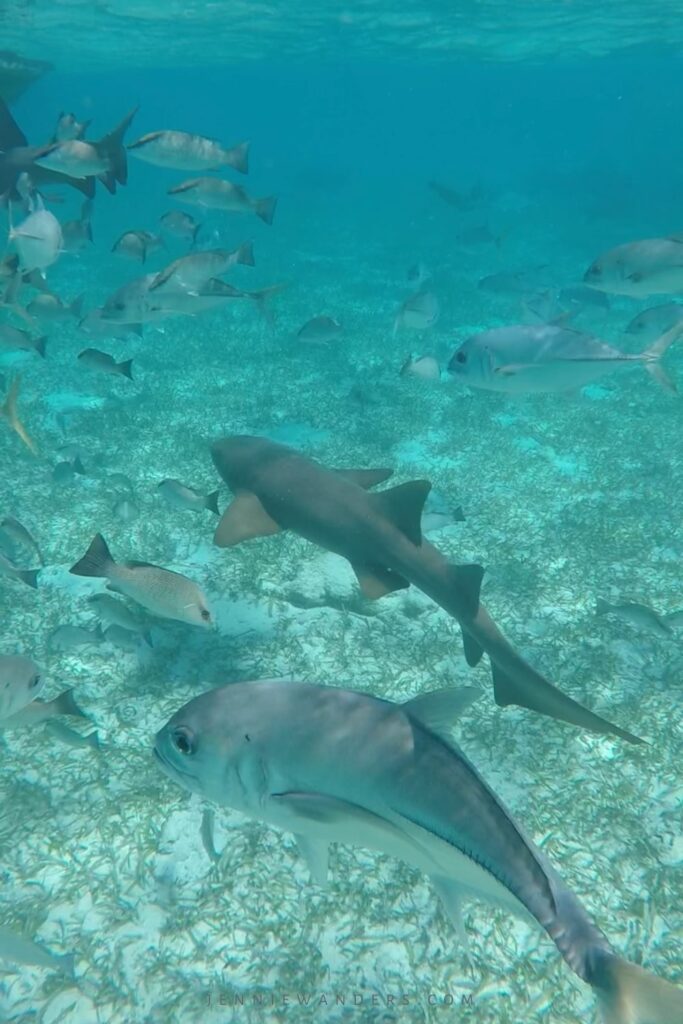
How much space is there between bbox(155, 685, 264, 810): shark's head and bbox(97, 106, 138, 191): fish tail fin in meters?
8.43

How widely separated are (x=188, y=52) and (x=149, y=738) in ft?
183

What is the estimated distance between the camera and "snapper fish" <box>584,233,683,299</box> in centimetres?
671

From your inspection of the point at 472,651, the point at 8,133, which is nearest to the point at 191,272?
the point at 472,651

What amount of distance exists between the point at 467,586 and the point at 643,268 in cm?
438

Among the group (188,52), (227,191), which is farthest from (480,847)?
(188,52)

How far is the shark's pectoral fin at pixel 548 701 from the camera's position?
346 cm

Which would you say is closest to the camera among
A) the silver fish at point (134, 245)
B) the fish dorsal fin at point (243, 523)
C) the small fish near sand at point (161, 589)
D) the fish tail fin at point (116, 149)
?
the small fish near sand at point (161, 589)

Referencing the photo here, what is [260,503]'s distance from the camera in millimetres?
5672

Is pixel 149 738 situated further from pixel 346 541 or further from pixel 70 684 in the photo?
pixel 346 541

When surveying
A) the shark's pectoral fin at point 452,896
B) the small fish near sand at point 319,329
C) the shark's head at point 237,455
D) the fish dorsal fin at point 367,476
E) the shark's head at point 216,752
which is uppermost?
the shark's head at point 216,752

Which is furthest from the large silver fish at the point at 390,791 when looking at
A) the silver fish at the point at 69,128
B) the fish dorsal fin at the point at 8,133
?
the fish dorsal fin at the point at 8,133

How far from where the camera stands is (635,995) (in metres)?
1.88

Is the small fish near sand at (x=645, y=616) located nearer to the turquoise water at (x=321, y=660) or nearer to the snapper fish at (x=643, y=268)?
the turquoise water at (x=321, y=660)

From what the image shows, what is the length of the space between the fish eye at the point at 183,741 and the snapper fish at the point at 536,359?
488 cm
